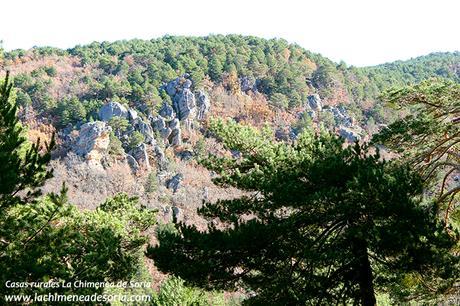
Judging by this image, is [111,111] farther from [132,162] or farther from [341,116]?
[341,116]

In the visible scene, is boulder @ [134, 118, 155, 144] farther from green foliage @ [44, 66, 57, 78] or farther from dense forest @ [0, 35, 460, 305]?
dense forest @ [0, 35, 460, 305]

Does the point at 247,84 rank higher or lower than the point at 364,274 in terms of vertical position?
higher

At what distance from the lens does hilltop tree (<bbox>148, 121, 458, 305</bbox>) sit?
6.47m

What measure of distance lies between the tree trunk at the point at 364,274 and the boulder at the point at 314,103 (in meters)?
91.3

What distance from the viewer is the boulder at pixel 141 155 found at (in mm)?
72688

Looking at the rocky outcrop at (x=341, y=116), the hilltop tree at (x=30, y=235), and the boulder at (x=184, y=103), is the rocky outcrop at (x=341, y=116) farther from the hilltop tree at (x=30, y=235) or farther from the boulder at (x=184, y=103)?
the hilltop tree at (x=30, y=235)

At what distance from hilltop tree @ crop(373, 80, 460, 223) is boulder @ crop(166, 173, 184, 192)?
199 feet

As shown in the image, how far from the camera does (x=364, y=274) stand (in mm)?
7434

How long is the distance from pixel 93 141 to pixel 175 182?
1439 centimetres

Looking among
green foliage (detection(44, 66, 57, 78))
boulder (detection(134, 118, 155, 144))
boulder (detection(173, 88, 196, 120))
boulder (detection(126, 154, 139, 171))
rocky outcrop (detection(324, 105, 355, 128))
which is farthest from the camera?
green foliage (detection(44, 66, 57, 78))

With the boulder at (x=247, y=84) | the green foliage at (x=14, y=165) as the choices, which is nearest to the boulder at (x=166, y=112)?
the boulder at (x=247, y=84)

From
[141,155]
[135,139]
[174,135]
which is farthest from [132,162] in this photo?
[174,135]

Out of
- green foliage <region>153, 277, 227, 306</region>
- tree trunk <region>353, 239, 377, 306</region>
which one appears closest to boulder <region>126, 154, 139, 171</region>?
green foliage <region>153, 277, 227, 306</region>

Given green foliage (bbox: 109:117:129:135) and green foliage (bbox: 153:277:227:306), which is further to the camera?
green foliage (bbox: 109:117:129:135)
